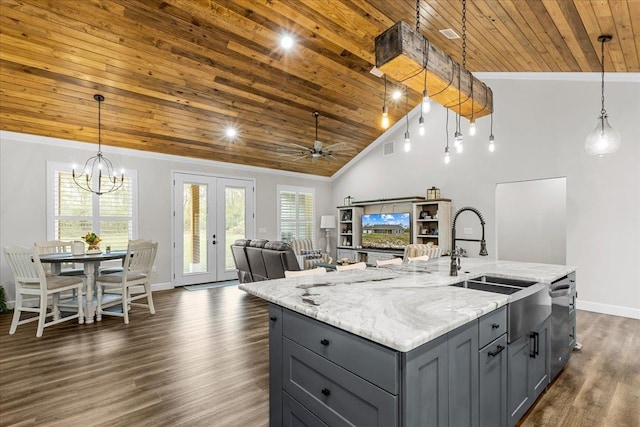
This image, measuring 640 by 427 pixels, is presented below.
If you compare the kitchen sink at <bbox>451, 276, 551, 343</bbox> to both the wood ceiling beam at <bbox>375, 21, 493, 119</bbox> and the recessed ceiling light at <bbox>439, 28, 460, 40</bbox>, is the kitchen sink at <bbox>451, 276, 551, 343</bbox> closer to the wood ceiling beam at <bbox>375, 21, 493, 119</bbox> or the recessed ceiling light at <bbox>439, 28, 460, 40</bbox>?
the wood ceiling beam at <bbox>375, 21, 493, 119</bbox>

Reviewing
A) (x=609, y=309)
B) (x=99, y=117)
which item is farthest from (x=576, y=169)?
(x=99, y=117)

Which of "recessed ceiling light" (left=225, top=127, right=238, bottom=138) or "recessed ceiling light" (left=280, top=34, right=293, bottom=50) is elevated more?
"recessed ceiling light" (left=280, top=34, right=293, bottom=50)

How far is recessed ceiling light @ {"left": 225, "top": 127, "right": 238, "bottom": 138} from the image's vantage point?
19.2ft

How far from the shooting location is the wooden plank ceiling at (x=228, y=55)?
10.6ft

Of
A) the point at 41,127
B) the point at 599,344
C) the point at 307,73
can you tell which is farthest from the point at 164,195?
the point at 599,344

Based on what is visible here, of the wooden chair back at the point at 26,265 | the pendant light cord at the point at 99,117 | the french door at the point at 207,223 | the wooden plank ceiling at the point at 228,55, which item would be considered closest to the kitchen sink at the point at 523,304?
the wooden plank ceiling at the point at 228,55

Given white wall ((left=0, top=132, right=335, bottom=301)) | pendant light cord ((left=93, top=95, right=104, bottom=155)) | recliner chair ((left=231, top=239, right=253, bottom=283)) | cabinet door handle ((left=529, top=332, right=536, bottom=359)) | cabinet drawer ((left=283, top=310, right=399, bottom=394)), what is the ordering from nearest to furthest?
cabinet drawer ((left=283, top=310, right=399, bottom=394)) < cabinet door handle ((left=529, top=332, right=536, bottom=359)) < pendant light cord ((left=93, top=95, right=104, bottom=155)) < white wall ((left=0, top=132, right=335, bottom=301)) < recliner chair ((left=231, top=239, right=253, bottom=283))

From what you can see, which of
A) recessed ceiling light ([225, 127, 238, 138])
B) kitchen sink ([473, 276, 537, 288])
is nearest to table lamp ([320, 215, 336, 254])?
recessed ceiling light ([225, 127, 238, 138])

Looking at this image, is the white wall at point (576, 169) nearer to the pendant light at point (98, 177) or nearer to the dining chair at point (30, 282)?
the pendant light at point (98, 177)

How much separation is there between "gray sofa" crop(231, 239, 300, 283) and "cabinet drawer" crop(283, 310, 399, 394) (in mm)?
2971

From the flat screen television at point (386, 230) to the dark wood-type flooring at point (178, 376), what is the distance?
327 centimetres

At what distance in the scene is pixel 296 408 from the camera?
1.63 meters

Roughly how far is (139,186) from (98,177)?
2.12 feet

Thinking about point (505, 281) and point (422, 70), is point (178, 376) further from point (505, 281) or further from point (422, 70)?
point (422, 70)
